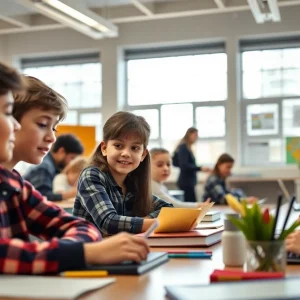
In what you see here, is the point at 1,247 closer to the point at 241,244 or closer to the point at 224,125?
the point at 241,244

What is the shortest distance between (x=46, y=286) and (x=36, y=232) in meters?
0.43

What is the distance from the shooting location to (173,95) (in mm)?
8758

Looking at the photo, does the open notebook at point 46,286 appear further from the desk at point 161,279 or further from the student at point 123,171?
the student at point 123,171

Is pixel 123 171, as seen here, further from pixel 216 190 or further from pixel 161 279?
pixel 216 190

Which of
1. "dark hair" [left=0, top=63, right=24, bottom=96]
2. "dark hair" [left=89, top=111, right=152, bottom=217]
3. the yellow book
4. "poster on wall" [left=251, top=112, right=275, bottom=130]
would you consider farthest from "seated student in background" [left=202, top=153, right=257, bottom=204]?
"dark hair" [left=0, top=63, right=24, bottom=96]

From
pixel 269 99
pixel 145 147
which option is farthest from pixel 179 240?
pixel 269 99

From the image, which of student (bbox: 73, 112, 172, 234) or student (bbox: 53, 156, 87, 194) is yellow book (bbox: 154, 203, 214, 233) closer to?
student (bbox: 73, 112, 172, 234)

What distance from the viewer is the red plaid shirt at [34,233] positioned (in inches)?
44.9

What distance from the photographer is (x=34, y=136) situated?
1529 millimetres

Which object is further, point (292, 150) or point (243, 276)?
point (292, 150)

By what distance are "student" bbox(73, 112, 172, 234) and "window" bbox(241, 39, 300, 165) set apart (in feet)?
20.3

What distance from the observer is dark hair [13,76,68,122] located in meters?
1.53

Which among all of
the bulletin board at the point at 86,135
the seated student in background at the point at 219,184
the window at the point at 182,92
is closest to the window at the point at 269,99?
the window at the point at 182,92

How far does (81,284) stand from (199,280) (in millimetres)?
242
